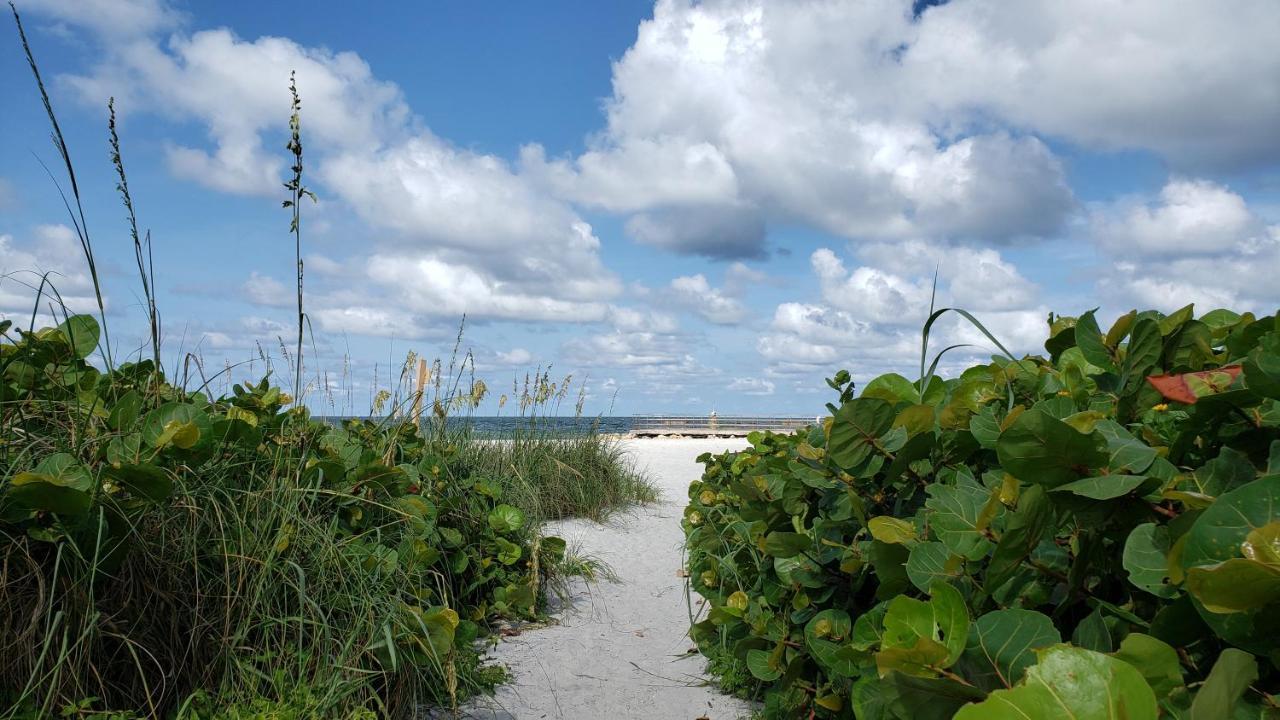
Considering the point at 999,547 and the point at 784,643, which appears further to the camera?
the point at 784,643

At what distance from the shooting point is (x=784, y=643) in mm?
2453

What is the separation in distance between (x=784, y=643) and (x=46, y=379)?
9.03ft

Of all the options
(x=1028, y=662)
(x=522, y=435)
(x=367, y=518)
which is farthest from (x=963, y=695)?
(x=522, y=435)

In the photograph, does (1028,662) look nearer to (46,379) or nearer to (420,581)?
(420,581)

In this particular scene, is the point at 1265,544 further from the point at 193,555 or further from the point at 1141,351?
the point at 193,555

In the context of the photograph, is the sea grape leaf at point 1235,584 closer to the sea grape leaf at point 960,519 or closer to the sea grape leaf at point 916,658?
the sea grape leaf at point 916,658

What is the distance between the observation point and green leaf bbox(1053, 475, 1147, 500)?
913 mm

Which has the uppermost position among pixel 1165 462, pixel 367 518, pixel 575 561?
pixel 1165 462

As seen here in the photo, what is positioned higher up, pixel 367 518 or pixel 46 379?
pixel 46 379

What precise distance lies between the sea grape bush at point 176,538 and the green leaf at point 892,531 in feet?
5.78

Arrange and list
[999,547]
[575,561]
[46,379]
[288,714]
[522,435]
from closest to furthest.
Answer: [999,547] < [288,714] < [46,379] < [575,561] < [522,435]


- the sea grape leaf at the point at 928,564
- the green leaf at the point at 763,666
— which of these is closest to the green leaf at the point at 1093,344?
the sea grape leaf at the point at 928,564

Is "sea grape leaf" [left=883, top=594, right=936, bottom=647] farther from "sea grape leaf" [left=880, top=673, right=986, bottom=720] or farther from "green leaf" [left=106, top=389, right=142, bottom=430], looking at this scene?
"green leaf" [left=106, top=389, right=142, bottom=430]

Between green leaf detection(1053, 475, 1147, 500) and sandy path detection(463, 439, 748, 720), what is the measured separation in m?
2.58
